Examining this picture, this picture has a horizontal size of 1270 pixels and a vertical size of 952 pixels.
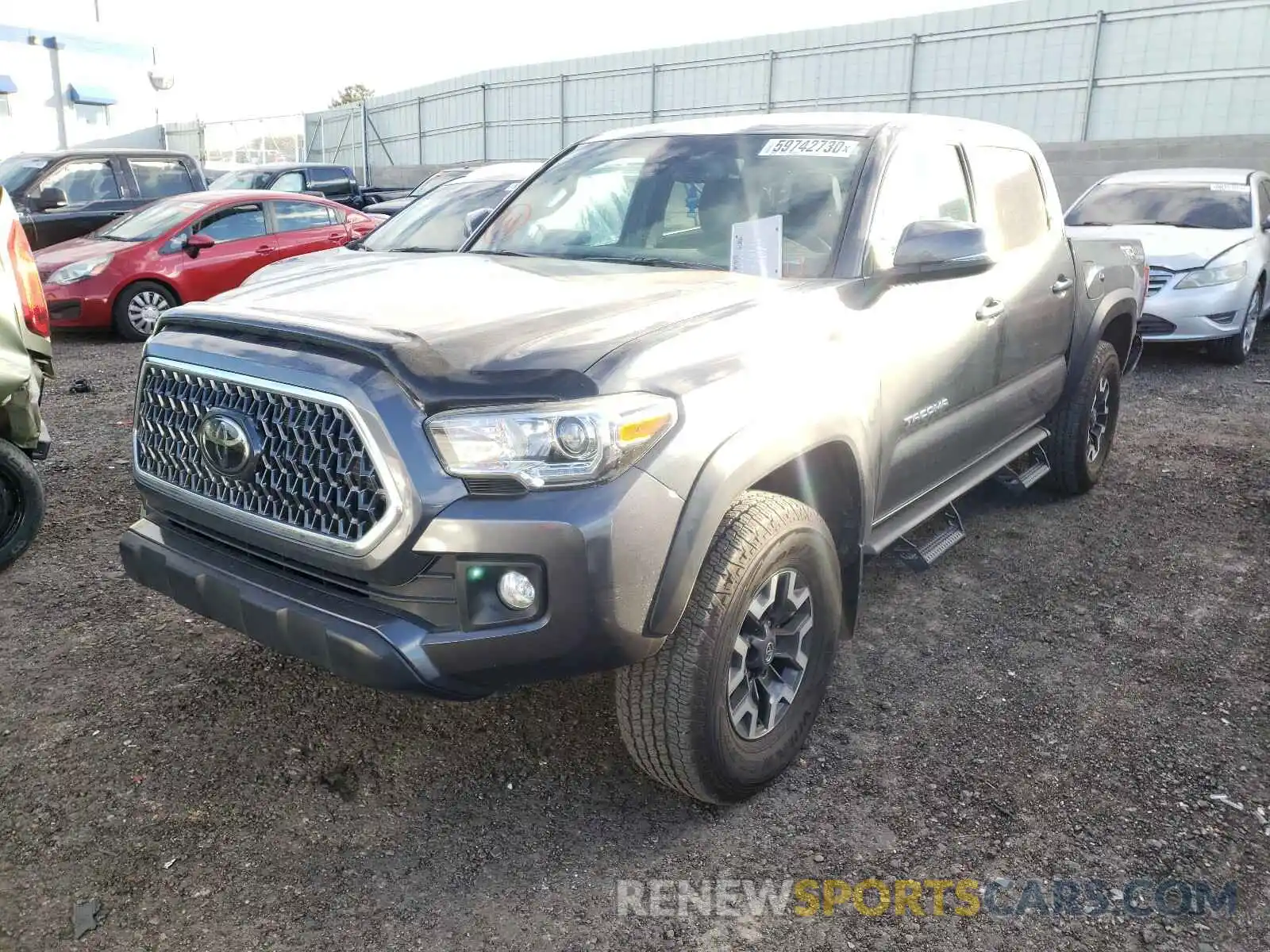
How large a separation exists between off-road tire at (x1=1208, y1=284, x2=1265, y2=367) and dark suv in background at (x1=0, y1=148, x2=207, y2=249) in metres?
11.0

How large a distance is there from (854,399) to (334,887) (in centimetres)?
189

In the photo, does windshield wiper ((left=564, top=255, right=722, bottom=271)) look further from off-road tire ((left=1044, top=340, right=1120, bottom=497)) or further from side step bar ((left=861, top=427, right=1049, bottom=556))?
off-road tire ((left=1044, top=340, right=1120, bottom=497))

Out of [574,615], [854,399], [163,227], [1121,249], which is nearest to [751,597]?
[574,615]

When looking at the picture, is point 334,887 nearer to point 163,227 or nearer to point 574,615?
point 574,615

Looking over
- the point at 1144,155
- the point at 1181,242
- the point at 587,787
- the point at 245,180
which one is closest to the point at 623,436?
the point at 587,787

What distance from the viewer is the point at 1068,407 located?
200 inches

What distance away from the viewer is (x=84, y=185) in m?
11.6

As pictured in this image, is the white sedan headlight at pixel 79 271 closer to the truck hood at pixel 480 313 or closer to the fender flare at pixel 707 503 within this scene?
the truck hood at pixel 480 313

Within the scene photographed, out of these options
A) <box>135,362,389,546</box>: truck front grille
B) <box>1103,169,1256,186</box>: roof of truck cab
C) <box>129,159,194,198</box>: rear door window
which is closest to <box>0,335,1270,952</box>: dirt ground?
<box>135,362,389,546</box>: truck front grille

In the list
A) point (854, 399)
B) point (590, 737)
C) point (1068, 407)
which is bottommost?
point (590, 737)

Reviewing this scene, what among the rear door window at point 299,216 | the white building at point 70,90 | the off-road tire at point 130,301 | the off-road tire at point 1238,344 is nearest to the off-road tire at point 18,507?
the off-road tire at point 130,301

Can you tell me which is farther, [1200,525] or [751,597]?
[1200,525]

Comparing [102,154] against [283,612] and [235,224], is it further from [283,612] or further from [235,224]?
[283,612]

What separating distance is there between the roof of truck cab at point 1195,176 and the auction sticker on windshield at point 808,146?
25.5 feet
